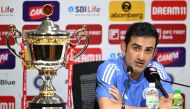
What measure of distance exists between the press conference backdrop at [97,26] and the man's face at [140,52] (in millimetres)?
1024

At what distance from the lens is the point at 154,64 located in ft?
8.87

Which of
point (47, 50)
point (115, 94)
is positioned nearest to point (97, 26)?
point (115, 94)

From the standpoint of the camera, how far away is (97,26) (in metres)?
3.49

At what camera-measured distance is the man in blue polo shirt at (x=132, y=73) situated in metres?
2.41

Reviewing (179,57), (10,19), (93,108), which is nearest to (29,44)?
(93,108)

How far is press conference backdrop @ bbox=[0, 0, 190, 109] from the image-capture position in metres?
3.44

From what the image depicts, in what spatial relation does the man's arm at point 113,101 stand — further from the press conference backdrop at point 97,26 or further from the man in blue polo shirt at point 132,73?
the press conference backdrop at point 97,26

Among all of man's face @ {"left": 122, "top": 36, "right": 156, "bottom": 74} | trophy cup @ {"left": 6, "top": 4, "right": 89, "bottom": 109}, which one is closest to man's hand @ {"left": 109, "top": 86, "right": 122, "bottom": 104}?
man's face @ {"left": 122, "top": 36, "right": 156, "bottom": 74}

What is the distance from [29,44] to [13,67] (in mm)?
1460

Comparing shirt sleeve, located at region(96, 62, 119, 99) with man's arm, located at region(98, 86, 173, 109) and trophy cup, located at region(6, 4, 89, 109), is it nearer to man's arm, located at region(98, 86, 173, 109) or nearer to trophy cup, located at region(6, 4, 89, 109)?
man's arm, located at region(98, 86, 173, 109)

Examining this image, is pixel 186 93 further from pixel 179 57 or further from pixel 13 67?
pixel 13 67

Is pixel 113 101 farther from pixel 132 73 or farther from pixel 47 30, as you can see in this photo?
pixel 47 30

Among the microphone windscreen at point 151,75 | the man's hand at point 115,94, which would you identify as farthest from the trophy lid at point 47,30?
the man's hand at point 115,94

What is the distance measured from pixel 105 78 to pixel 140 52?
244mm
